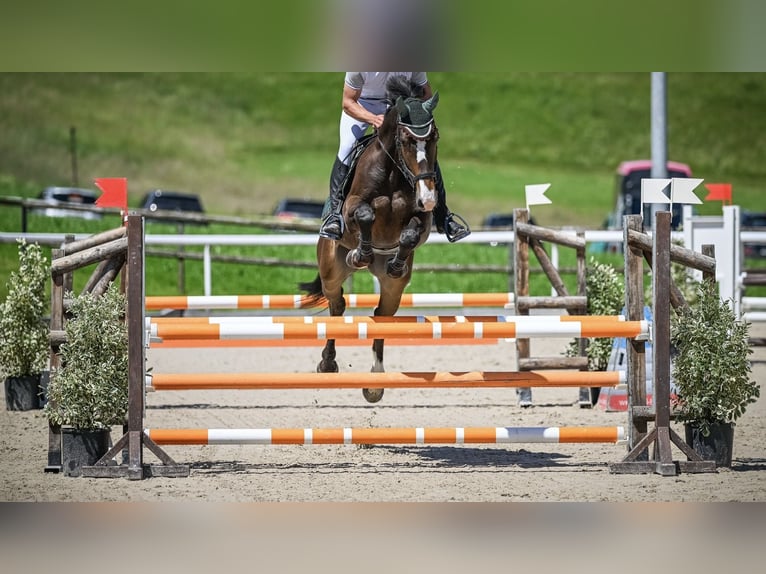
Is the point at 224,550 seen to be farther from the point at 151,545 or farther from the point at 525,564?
the point at 525,564

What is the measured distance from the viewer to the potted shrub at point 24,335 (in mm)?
7414

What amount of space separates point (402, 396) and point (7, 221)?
12106 millimetres

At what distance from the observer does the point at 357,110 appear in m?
5.79

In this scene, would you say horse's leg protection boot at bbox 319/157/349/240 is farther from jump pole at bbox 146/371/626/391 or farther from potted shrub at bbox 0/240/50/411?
potted shrub at bbox 0/240/50/411

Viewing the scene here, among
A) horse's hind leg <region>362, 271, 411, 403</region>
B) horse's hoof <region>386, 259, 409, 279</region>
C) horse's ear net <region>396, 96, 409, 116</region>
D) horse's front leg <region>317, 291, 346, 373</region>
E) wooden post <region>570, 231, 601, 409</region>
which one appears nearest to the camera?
horse's ear net <region>396, 96, 409, 116</region>

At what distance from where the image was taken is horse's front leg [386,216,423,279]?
18.0ft

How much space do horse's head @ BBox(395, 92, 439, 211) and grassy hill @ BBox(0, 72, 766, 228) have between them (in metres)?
22.2

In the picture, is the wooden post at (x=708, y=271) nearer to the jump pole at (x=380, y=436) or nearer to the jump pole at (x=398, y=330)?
the jump pole at (x=398, y=330)

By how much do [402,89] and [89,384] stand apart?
208cm

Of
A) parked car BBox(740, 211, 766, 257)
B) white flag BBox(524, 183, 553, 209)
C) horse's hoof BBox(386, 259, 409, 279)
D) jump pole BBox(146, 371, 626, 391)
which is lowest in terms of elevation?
jump pole BBox(146, 371, 626, 391)

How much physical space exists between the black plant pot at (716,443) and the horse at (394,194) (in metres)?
1.70

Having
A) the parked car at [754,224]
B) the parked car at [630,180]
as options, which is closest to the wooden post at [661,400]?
the parked car at [754,224]

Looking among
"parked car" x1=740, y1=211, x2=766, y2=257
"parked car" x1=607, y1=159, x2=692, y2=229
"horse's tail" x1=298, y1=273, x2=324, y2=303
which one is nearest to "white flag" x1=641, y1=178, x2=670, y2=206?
"horse's tail" x1=298, y1=273, x2=324, y2=303
